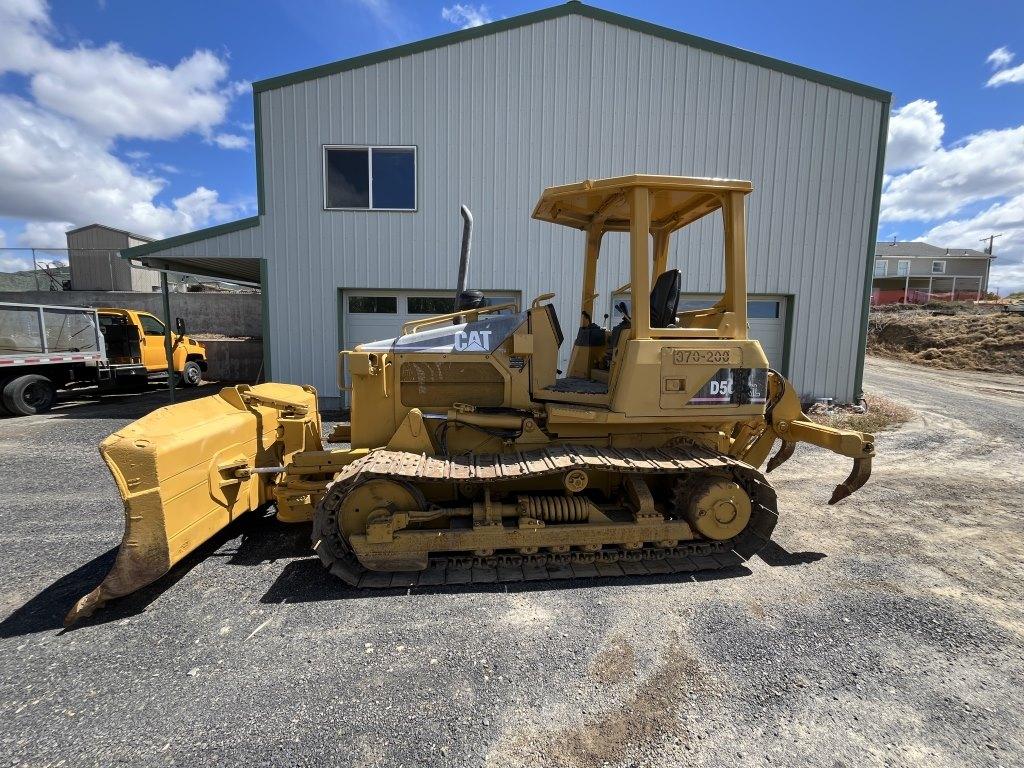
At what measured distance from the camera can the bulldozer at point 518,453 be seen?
11.2 feet

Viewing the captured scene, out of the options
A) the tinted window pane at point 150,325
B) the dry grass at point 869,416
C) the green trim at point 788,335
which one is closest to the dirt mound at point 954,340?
the dry grass at point 869,416

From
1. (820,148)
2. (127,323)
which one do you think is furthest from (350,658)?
(127,323)

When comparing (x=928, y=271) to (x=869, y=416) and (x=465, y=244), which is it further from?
(x=465, y=244)

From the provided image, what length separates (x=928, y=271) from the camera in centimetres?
4384

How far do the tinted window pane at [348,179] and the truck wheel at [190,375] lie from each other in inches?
298

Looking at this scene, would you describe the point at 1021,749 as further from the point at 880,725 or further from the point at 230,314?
the point at 230,314

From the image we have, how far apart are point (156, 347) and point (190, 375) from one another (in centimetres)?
114

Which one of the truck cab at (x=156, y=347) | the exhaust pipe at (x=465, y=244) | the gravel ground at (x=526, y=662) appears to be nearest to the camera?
the gravel ground at (x=526, y=662)

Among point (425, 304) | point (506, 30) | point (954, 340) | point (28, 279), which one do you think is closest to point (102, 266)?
point (28, 279)

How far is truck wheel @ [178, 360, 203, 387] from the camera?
44.2 feet

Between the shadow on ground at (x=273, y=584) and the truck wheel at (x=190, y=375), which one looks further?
the truck wheel at (x=190, y=375)

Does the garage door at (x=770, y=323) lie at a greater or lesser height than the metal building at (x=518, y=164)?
lesser

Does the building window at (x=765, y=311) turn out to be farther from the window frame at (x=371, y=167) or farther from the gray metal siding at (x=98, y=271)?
the gray metal siding at (x=98, y=271)

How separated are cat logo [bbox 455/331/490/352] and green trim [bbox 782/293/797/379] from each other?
864 cm
